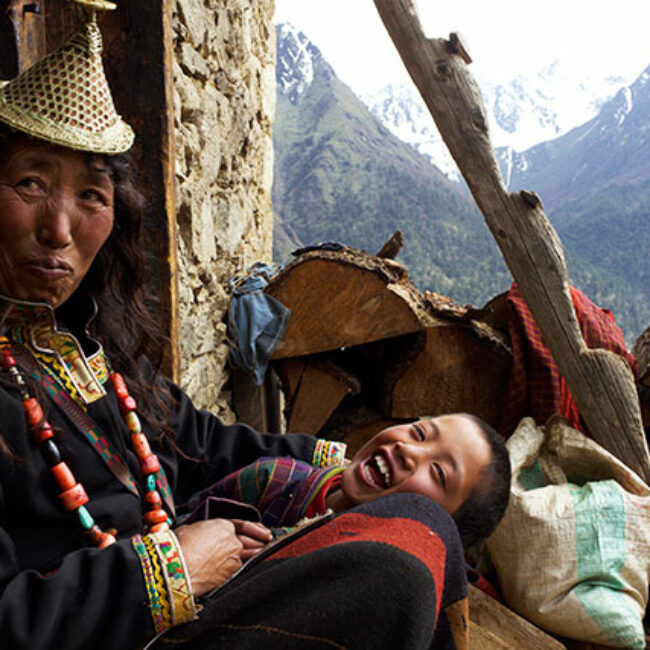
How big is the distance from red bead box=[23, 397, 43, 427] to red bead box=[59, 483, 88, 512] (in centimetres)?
14

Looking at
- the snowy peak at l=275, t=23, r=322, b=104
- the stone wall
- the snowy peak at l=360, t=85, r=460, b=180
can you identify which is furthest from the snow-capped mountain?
the stone wall

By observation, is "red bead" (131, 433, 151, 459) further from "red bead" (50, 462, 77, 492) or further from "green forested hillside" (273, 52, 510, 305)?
"green forested hillside" (273, 52, 510, 305)

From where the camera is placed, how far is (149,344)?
1552 millimetres

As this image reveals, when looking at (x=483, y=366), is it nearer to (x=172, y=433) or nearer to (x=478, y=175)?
(x=478, y=175)

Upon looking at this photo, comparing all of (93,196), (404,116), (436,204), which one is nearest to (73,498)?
(93,196)

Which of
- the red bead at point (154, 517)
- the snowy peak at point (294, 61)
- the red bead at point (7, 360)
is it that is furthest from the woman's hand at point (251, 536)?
the snowy peak at point (294, 61)

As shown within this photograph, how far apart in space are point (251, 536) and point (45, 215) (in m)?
0.77

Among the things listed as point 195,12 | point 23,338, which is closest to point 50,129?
point 23,338

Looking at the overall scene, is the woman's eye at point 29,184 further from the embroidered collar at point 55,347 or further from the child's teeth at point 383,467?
the child's teeth at point 383,467

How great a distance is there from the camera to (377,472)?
57.2 inches

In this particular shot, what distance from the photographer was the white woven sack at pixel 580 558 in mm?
1712

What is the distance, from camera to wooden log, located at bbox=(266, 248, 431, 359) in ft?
8.49

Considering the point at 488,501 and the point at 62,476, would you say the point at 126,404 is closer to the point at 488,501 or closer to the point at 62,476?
the point at 62,476

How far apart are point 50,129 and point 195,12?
Result: 1.46 m
